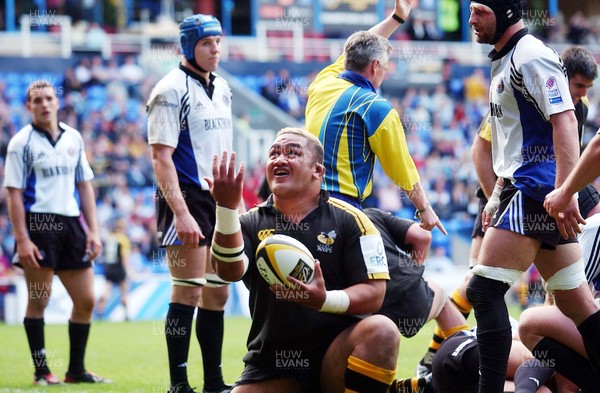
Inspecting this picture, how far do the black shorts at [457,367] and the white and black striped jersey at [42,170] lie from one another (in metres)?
3.87

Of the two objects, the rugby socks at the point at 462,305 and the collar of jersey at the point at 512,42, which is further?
the rugby socks at the point at 462,305

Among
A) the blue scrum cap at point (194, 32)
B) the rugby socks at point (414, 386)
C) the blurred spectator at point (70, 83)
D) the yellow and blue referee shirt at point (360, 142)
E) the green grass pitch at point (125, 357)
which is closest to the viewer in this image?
the rugby socks at point (414, 386)

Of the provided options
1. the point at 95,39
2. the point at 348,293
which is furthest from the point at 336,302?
the point at 95,39

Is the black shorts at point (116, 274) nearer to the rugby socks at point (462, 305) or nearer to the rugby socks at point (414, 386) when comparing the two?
the rugby socks at point (462, 305)

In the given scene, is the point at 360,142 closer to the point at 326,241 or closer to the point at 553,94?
the point at 326,241

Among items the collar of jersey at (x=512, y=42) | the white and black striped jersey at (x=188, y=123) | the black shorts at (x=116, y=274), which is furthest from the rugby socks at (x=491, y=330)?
the black shorts at (x=116, y=274)

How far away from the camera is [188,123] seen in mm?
6555

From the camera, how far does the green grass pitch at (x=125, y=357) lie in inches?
288

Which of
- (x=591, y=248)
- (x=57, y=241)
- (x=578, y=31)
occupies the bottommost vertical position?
(x=57, y=241)

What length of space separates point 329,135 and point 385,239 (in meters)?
0.82

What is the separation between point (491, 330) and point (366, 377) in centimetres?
75

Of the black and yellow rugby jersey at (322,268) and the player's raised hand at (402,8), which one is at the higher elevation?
the player's raised hand at (402,8)

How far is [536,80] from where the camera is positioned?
4.96m

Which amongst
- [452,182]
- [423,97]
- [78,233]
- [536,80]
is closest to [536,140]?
[536,80]
